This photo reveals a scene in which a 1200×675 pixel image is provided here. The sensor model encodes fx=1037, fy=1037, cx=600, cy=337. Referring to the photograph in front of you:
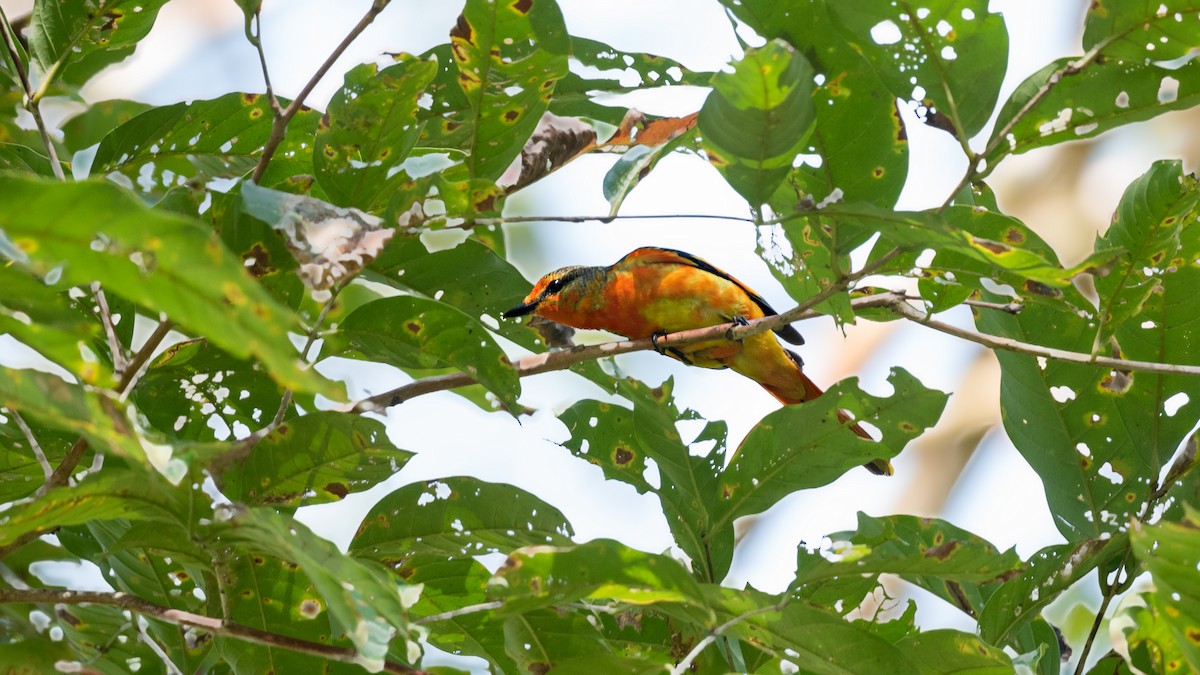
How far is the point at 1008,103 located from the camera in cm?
195

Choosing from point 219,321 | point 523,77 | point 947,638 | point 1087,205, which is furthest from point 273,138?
point 1087,205

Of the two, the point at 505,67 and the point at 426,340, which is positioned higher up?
the point at 505,67

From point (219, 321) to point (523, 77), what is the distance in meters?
1.08

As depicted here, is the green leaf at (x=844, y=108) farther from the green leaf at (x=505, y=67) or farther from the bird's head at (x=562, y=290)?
the bird's head at (x=562, y=290)

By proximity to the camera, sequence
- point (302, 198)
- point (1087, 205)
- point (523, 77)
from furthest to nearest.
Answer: point (1087, 205), point (523, 77), point (302, 198)

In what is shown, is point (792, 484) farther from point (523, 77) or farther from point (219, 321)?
point (219, 321)

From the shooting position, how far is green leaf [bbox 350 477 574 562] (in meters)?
2.13

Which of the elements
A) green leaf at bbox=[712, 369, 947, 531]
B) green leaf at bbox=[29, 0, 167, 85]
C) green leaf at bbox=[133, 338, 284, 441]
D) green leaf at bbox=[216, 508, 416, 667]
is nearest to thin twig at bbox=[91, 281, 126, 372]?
green leaf at bbox=[133, 338, 284, 441]

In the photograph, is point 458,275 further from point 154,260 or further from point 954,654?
point 954,654

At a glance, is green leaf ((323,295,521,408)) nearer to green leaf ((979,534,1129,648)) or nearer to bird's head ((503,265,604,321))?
green leaf ((979,534,1129,648))

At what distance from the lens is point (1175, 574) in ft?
5.25

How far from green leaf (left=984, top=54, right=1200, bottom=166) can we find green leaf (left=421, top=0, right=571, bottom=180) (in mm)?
853

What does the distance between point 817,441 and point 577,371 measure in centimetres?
59

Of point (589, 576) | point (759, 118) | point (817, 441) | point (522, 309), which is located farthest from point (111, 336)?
point (522, 309)
